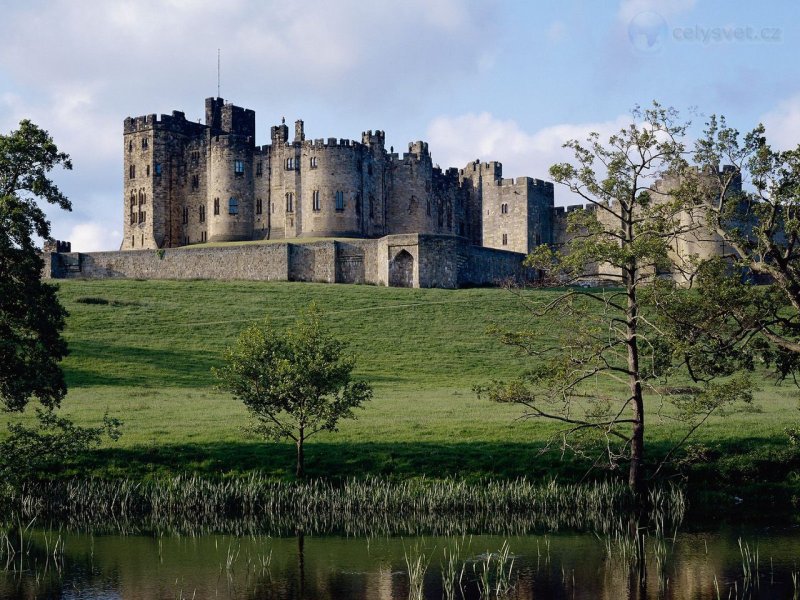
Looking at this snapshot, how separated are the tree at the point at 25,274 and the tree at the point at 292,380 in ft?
19.1

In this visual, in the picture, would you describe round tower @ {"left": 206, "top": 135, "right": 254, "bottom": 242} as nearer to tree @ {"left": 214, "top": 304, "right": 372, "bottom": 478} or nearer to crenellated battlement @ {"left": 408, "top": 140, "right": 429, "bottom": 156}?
crenellated battlement @ {"left": 408, "top": 140, "right": 429, "bottom": 156}

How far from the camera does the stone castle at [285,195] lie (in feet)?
308

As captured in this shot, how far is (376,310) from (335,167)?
99.6 ft

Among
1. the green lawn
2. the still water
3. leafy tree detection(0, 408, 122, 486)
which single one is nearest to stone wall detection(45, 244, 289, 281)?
the green lawn

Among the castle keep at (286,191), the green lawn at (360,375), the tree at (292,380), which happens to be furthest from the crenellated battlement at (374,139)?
the tree at (292,380)

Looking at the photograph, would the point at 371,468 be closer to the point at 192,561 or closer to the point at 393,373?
the point at 192,561

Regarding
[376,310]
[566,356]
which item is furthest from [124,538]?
[376,310]

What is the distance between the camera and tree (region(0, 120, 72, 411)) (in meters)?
27.8

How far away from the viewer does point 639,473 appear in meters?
29.4

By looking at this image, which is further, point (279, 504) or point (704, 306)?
point (279, 504)

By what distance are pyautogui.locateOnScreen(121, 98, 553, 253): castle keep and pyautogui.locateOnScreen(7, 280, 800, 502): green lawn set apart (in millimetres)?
19573

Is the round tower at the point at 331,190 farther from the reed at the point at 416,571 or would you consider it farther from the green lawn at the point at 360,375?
the reed at the point at 416,571

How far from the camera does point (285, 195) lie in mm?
95875

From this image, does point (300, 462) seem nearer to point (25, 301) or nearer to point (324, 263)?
point (25, 301)
